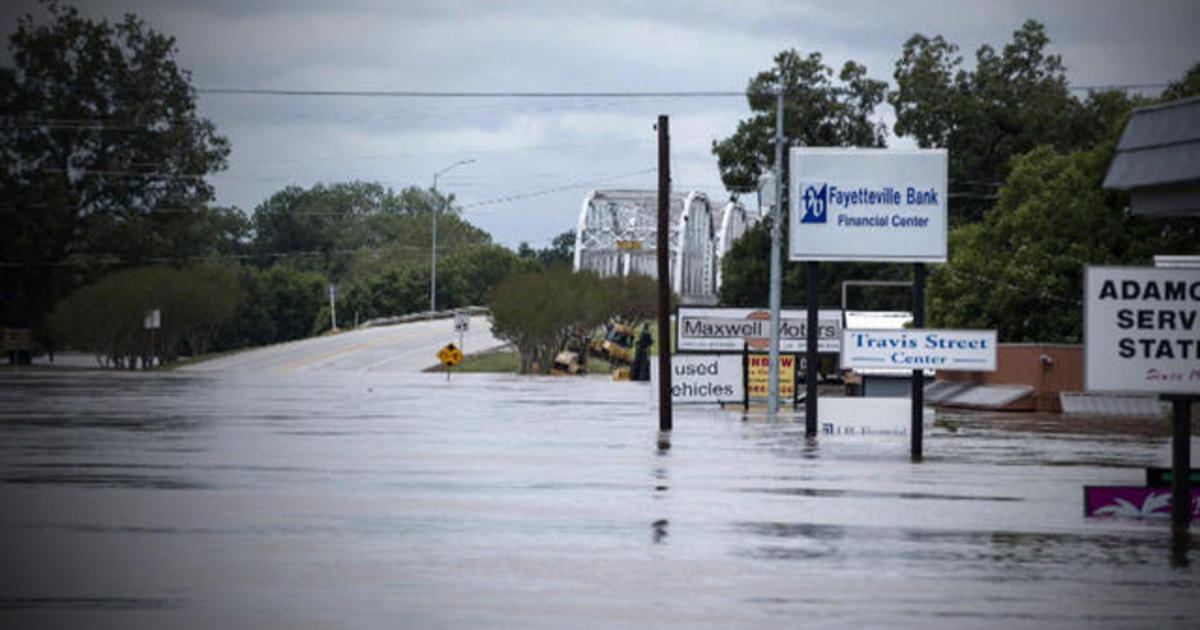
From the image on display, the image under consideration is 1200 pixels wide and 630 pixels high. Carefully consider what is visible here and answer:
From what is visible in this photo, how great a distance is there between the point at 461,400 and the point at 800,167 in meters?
19.9

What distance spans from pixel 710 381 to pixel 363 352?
190ft

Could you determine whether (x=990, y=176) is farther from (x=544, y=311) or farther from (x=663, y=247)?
(x=663, y=247)

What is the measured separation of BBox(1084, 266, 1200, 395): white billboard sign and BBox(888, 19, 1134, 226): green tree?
66235 millimetres

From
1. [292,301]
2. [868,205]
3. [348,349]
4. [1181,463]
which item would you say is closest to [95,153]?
[348,349]

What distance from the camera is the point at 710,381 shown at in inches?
1721

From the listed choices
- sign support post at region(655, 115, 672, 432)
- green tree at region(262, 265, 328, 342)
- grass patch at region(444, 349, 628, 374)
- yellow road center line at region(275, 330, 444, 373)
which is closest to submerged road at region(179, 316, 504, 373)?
yellow road center line at region(275, 330, 444, 373)

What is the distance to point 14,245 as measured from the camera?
9875cm

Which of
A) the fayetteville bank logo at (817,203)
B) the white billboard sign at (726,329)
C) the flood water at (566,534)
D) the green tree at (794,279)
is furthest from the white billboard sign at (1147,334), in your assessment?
the green tree at (794,279)

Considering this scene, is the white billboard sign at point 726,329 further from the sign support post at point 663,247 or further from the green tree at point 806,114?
the green tree at point 806,114

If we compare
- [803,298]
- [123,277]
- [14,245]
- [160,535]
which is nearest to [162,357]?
[123,277]

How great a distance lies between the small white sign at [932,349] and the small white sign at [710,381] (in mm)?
14413

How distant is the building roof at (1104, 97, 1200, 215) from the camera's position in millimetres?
14094

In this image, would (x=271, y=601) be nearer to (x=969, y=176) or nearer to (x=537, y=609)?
(x=537, y=609)

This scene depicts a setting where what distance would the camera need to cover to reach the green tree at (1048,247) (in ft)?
196
